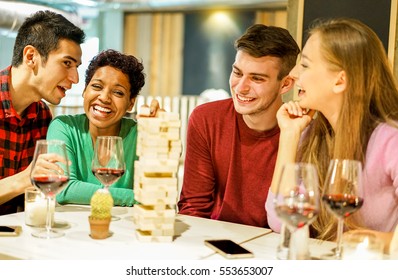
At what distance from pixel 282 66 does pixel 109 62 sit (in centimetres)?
74

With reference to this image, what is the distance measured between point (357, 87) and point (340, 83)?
6cm

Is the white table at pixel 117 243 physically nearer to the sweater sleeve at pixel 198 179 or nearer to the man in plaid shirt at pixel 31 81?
the sweater sleeve at pixel 198 179

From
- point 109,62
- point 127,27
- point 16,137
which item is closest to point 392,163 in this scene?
point 109,62

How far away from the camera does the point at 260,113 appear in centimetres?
208

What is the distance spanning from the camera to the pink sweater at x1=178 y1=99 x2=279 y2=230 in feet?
6.66

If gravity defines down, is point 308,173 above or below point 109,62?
below

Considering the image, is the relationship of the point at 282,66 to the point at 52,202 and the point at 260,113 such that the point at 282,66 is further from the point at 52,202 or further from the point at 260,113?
the point at 52,202

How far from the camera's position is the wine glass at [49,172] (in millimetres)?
1343

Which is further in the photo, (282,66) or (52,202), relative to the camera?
(282,66)

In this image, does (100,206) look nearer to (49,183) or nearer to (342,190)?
(49,183)

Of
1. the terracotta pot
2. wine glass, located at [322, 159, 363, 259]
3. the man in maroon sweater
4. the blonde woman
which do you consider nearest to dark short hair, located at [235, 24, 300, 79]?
the man in maroon sweater

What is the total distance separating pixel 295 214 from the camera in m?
1.14

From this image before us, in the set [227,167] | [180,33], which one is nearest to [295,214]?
[227,167]

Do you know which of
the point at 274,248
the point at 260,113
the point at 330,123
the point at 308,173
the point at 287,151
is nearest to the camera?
the point at 308,173
